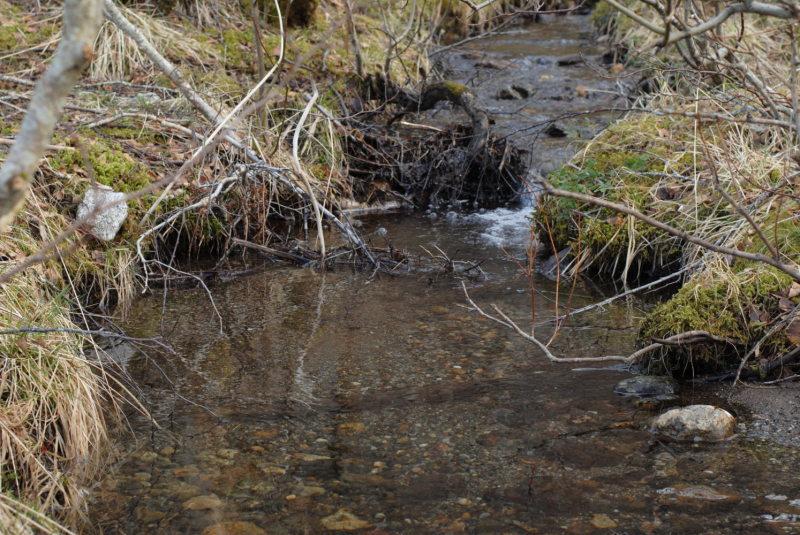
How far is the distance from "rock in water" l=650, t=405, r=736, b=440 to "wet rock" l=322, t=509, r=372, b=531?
1395mm

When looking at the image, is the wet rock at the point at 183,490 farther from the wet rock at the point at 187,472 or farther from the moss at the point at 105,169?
the moss at the point at 105,169

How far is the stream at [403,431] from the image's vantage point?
237 cm

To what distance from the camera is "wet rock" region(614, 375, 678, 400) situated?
3.16 metres

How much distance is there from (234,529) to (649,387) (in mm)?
2084

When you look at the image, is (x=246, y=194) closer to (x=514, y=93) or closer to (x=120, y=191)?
(x=120, y=191)

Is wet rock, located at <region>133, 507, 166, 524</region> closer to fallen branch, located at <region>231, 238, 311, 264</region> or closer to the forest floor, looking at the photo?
the forest floor

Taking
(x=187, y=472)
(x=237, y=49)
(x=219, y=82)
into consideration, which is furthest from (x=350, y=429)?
(x=237, y=49)

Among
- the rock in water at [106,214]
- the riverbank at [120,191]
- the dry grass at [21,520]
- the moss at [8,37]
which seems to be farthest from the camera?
the moss at [8,37]

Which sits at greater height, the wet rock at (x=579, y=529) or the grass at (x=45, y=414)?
the grass at (x=45, y=414)

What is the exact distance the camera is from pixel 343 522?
7.73ft

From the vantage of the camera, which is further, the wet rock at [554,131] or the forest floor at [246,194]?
the wet rock at [554,131]

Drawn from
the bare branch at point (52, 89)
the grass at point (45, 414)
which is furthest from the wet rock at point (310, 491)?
the bare branch at point (52, 89)

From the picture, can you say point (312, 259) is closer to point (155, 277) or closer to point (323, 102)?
point (155, 277)

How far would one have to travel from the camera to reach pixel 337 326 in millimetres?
4113
